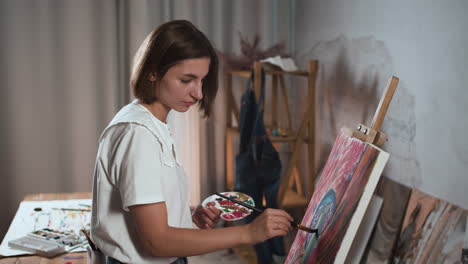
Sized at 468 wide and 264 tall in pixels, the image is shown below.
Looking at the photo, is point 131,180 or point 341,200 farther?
Answer: point 341,200

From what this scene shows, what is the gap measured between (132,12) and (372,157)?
2664mm

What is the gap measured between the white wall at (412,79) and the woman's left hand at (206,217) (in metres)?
1.03

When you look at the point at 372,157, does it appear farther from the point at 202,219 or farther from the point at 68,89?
the point at 68,89

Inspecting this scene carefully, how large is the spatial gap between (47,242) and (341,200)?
130 centimetres

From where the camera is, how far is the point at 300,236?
4.82 feet

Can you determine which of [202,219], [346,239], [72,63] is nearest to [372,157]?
[346,239]

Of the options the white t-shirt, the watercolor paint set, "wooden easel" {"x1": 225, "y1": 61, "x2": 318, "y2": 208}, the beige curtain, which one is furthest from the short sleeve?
the beige curtain

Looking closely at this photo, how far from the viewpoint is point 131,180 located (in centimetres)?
108

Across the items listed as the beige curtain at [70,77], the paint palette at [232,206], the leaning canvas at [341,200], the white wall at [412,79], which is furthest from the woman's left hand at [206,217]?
the beige curtain at [70,77]

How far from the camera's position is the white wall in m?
1.85

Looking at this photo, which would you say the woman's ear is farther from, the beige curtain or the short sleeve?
the beige curtain

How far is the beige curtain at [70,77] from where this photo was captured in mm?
3277

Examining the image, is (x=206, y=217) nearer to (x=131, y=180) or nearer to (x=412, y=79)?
(x=131, y=180)

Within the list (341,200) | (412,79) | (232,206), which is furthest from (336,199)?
(412,79)
